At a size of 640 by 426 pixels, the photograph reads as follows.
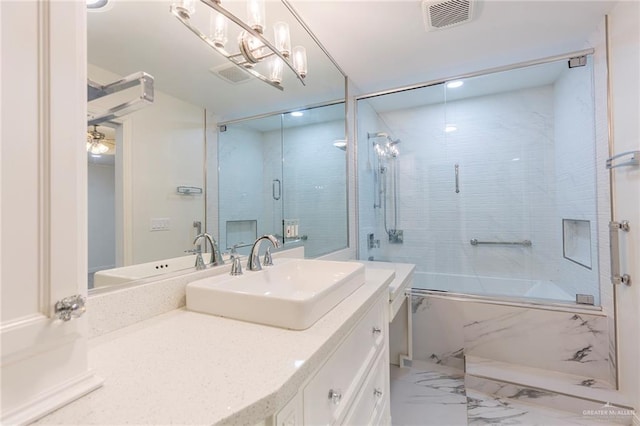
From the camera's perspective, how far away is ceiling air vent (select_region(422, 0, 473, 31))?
4.79 ft

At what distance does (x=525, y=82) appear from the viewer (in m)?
2.43

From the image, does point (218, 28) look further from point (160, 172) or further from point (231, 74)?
point (160, 172)

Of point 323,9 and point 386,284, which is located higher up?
point 323,9

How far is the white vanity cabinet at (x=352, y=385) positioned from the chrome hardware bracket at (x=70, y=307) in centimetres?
41

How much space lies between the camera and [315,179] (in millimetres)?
2012

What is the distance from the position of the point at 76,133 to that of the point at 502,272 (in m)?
3.18

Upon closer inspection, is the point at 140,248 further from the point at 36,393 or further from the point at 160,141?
the point at 36,393

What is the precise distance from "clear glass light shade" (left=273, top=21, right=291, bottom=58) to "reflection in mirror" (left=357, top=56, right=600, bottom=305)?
1.21 metres

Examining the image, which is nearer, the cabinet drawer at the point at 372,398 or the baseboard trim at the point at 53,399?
the baseboard trim at the point at 53,399

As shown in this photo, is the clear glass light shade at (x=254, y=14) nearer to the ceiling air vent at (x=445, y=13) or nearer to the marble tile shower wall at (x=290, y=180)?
the marble tile shower wall at (x=290, y=180)

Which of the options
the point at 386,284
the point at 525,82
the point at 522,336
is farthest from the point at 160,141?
the point at 525,82

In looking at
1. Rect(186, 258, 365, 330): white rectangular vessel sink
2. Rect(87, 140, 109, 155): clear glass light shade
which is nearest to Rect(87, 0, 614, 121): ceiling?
Rect(87, 140, 109, 155): clear glass light shade

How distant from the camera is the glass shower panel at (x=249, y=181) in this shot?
121cm

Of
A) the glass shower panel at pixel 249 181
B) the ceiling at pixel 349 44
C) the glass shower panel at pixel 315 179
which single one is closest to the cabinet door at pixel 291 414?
the glass shower panel at pixel 249 181
